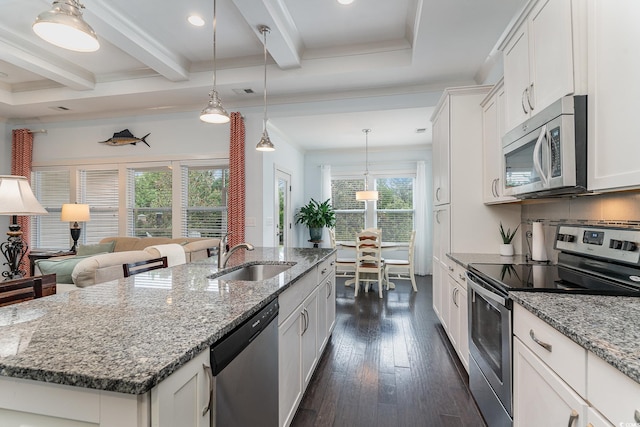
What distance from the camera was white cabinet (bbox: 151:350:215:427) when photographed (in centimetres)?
71

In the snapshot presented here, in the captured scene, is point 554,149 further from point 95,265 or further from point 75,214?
point 75,214

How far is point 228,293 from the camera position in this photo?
1.39m

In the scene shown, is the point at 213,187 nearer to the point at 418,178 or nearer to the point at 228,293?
the point at 228,293

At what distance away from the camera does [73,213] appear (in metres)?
4.43

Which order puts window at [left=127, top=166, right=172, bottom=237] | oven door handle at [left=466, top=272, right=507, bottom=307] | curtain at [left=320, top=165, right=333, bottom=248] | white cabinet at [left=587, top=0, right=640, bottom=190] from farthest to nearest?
curtain at [left=320, top=165, right=333, bottom=248], window at [left=127, top=166, right=172, bottom=237], oven door handle at [left=466, top=272, right=507, bottom=307], white cabinet at [left=587, top=0, right=640, bottom=190]

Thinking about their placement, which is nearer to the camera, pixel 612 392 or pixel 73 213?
pixel 612 392

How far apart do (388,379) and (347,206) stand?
4.72m

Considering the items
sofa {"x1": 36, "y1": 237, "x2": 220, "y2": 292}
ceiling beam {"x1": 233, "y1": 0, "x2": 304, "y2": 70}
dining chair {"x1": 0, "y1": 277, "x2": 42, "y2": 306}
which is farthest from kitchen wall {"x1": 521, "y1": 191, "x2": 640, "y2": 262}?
sofa {"x1": 36, "y1": 237, "x2": 220, "y2": 292}

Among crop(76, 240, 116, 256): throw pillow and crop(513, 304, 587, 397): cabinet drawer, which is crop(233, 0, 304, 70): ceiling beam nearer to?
crop(513, 304, 587, 397): cabinet drawer

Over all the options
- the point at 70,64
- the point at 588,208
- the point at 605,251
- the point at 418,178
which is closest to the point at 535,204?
the point at 588,208

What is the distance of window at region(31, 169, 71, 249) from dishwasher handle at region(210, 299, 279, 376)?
5744mm

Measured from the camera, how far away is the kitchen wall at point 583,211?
151cm

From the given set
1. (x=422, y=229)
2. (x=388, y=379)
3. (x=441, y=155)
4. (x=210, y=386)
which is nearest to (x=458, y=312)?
(x=388, y=379)

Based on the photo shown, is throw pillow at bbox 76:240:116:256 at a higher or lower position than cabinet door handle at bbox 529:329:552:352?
higher
